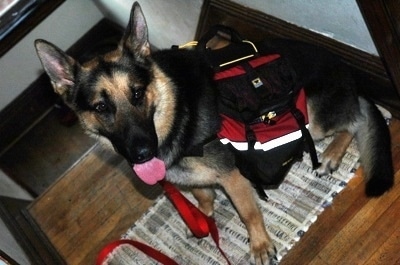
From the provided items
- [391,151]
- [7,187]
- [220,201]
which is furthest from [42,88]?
[391,151]

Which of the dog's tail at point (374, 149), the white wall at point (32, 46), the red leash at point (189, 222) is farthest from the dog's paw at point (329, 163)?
the white wall at point (32, 46)

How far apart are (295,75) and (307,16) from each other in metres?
0.42

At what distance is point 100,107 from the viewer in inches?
68.5

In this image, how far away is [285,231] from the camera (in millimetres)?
2047

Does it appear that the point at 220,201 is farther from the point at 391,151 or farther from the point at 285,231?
the point at 391,151

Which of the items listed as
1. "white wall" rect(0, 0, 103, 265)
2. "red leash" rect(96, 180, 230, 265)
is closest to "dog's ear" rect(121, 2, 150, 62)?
"red leash" rect(96, 180, 230, 265)

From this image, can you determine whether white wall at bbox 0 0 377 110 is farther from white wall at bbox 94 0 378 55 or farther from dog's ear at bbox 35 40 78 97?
dog's ear at bbox 35 40 78 97

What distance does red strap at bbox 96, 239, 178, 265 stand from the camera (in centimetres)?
208

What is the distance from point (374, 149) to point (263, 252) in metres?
0.58

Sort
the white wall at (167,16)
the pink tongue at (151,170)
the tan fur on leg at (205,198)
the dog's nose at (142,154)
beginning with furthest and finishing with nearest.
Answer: the white wall at (167,16) < the tan fur on leg at (205,198) < the pink tongue at (151,170) < the dog's nose at (142,154)

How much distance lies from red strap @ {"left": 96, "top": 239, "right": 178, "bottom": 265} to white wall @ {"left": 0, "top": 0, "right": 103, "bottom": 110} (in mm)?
1395

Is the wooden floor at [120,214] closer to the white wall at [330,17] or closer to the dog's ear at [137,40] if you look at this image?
the white wall at [330,17]

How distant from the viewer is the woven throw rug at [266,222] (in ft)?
6.74

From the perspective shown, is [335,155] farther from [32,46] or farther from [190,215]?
[32,46]
